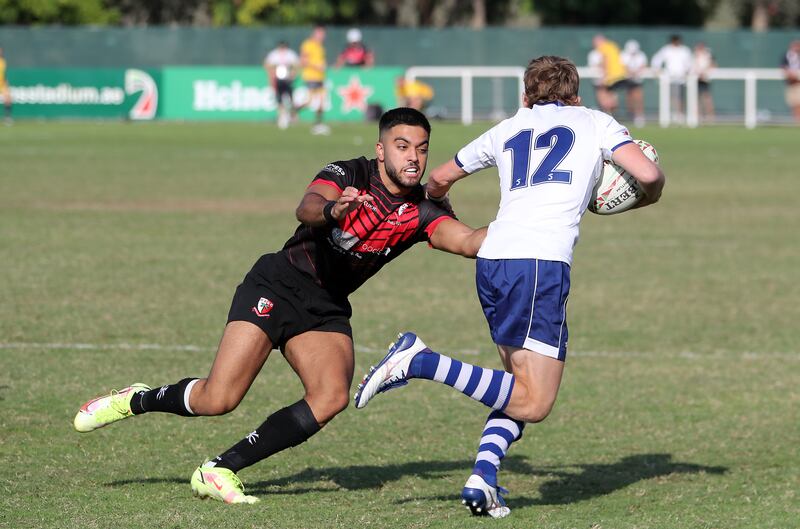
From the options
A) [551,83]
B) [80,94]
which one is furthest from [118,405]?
[80,94]

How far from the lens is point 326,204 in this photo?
21.0 feet

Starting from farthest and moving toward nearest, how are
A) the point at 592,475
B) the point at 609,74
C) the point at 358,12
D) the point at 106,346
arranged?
the point at 358,12, the point at 609,74, the point at 106,346, the point at 592,475

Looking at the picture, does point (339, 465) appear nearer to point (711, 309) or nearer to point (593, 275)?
point (711, 309)

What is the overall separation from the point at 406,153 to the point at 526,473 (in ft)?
6.81

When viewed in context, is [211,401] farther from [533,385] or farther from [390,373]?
[533,385]

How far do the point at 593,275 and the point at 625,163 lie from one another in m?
8.96

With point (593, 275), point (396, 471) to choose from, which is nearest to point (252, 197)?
point (593, 275)

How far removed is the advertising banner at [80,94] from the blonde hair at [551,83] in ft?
121

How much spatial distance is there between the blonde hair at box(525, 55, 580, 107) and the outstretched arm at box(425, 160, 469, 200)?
1.53 feet

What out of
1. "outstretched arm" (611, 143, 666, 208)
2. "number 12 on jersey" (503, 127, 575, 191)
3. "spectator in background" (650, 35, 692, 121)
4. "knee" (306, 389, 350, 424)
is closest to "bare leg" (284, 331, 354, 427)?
"knee" (306, 389, 350, 424)

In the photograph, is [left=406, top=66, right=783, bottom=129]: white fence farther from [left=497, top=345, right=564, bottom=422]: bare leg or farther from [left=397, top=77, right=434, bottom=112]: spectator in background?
[left=497, top=345, right=564, bottom=422]: bare leg

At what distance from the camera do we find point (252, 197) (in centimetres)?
2209

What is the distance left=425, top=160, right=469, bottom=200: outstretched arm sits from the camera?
6.63 metres

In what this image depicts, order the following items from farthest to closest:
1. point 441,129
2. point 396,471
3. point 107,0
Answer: point 107,0, point 441,129, point 396,471
